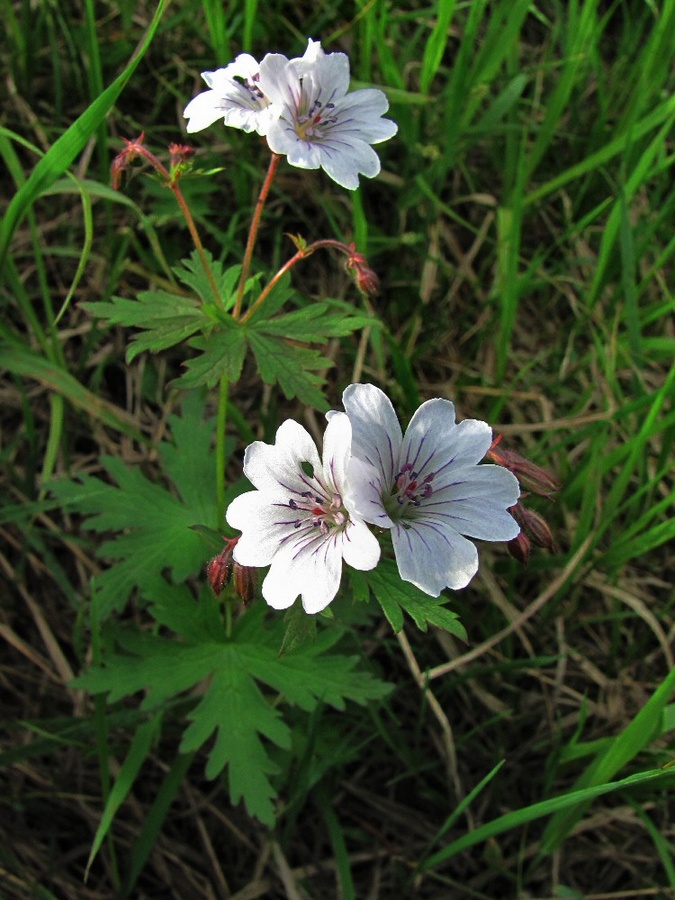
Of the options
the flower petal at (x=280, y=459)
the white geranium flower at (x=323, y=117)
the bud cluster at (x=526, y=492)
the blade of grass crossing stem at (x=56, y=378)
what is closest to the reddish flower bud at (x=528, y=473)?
the bud cluster at (x=526, y=492)

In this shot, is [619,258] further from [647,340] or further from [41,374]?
[41,374]

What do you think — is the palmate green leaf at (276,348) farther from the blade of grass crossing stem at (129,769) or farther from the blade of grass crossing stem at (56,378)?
the blade of grass crossing stem at (129,769)

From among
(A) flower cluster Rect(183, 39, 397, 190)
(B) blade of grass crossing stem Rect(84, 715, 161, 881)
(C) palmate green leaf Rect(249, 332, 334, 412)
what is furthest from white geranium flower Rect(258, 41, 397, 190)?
(B) blade of grass crossing stem Rect(84, 715, 161, 881)

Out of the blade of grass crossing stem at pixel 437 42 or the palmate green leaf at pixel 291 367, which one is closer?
the palmate green leaf at pixel 291 367

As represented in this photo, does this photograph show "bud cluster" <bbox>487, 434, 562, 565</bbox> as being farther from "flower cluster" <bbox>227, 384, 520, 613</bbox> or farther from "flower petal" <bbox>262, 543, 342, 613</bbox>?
"flower petal" <bbox>262, 543, 342, 613</bbox>

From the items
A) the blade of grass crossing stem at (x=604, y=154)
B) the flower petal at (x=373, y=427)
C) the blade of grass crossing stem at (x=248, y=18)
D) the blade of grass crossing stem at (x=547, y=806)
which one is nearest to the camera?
the flower petal at (x=373, y=427)

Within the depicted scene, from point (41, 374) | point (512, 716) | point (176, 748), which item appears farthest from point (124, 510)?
point (512, 716)

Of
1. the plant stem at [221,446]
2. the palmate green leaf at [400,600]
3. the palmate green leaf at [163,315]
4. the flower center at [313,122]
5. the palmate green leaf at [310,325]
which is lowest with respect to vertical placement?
the plant stem at [221,446]

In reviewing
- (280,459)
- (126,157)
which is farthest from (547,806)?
(126,157)
